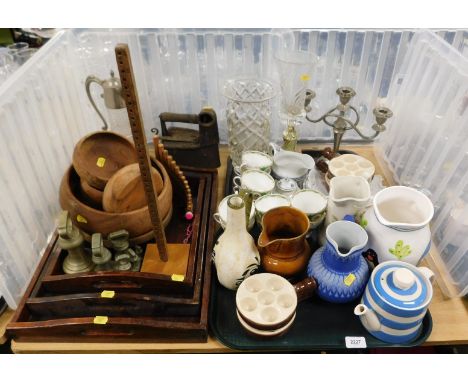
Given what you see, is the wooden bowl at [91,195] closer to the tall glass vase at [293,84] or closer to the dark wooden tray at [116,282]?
the dark wooden tray at [116,282]

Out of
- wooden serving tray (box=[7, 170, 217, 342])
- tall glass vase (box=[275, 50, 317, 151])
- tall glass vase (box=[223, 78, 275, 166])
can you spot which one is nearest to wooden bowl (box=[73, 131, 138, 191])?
wooden serving tray (box=[7, 170, 217, 342])

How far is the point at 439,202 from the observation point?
3.01ft

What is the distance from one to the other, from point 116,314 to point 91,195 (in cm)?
28

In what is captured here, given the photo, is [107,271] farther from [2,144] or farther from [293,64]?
[293,64]

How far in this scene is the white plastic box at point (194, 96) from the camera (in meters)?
0.83

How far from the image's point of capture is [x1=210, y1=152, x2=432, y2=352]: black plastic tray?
0.73 m

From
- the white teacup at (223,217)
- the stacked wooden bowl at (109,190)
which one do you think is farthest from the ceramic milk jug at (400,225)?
the stacked wooden bowl at (109,190)

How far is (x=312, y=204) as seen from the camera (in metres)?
0.92

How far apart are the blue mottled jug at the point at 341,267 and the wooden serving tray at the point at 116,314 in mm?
250

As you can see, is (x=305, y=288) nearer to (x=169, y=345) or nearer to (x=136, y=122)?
(x=169, y=345)

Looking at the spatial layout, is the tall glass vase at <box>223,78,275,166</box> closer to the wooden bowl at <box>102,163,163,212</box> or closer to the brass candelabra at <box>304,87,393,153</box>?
the brass candelabra at <box>304,87,393,153</box>

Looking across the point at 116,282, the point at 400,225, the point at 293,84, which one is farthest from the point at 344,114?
the point at 116,282

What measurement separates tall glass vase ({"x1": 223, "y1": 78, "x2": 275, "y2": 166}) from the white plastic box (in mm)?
62

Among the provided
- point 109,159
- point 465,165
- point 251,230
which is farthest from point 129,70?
point 465,165
